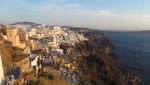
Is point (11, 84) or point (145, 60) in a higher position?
point (11, 84)

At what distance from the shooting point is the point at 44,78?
34.3 feet

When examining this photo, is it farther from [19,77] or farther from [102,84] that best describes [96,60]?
[19,77]

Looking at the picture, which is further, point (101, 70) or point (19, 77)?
point (101, 70)

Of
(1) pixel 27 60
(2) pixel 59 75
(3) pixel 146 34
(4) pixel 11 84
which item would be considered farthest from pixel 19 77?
(3) pixel 146 34

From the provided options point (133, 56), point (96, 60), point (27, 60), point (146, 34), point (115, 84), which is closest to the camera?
point (27, 60)

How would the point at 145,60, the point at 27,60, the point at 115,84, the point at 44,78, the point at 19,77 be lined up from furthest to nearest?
the point at 145,60, the point at 115,84, the point at 27,60, the point at 44,78, the point at 19,77

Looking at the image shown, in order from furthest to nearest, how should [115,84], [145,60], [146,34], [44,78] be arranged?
[146,34] < [145,60] < [115,84] < [44,78]

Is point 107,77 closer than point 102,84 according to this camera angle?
No

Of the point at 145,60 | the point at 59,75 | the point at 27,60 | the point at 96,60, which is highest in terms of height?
the point at 27,60

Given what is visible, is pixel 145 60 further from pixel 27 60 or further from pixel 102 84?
pixel 27 60

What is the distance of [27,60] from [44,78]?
1638mm

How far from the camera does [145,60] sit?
Answer: 42906 mm

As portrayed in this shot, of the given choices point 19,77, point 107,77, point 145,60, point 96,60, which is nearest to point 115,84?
point 107,77

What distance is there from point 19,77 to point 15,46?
7359 millimetres
